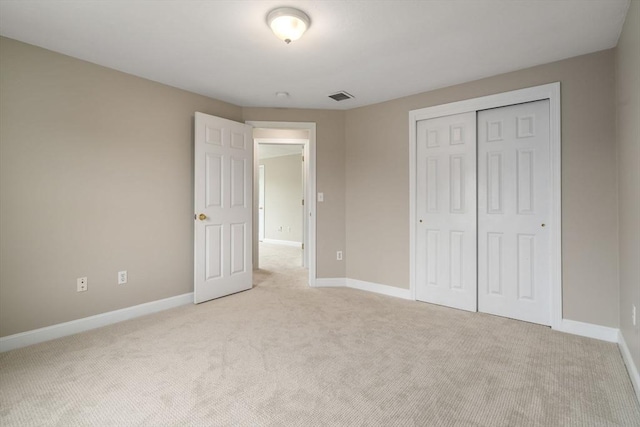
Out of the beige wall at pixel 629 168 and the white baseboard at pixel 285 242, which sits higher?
the beige wall at pixel 629 168

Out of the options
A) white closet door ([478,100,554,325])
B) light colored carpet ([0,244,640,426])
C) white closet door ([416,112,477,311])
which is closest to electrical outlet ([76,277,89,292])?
light colored carpet ([0,244,640,426])

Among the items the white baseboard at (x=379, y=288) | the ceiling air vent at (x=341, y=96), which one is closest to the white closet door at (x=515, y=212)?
the white baseboard at (x=379, y=288)

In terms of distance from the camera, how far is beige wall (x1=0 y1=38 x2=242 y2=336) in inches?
92.7

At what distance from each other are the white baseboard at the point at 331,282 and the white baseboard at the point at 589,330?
7.62ft

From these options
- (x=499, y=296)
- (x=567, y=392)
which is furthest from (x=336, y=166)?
(x=567, y=392)

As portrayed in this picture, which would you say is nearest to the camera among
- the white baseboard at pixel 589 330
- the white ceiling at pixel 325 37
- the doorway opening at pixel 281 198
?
the white ceiling at pixel 325 37

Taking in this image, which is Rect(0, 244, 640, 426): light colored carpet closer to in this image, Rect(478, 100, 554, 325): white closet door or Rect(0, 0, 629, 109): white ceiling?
Rect(478, 100, 554, 325): white closet door

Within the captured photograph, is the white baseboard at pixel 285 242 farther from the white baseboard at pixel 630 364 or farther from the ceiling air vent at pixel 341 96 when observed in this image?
the white baseboard at pixel 630 364

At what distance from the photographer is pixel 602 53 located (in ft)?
8.23

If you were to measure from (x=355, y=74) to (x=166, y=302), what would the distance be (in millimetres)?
3054

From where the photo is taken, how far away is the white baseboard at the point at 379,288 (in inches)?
144

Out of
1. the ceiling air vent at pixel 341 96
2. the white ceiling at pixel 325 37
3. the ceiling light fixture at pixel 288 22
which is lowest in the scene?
the ceiling light fixture at pixel 288 22

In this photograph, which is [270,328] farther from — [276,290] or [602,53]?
[602,53]

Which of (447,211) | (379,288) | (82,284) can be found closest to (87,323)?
(82,284)
